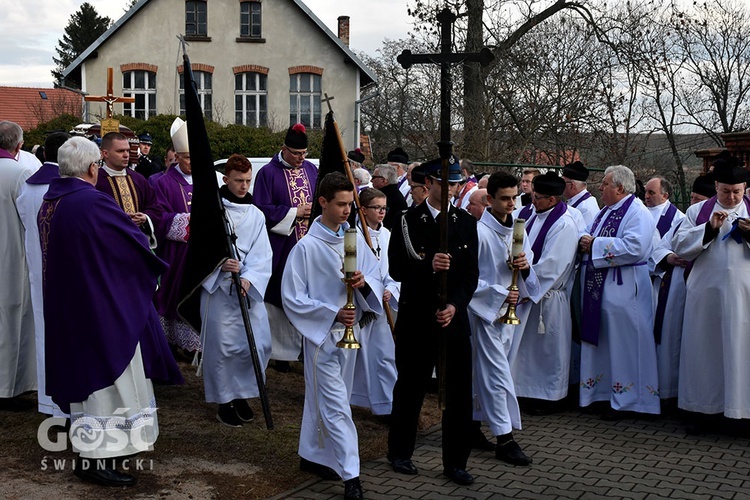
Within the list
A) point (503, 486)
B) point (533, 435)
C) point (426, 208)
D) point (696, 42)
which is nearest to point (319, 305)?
point (426, 208)

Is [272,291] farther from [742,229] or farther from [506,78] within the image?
[506,78]

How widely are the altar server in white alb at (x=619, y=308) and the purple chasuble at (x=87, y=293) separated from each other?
167 inches

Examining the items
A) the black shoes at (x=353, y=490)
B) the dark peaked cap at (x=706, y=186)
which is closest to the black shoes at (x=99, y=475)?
the black shoes at (x=353, y=490)

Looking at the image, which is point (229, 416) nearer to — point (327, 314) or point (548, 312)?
point (327, 314)

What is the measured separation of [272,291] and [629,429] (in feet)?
11.1

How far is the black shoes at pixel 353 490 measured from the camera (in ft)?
18.7

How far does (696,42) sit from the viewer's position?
24.0 meters

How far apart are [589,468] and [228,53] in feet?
101

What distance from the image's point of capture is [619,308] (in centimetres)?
841

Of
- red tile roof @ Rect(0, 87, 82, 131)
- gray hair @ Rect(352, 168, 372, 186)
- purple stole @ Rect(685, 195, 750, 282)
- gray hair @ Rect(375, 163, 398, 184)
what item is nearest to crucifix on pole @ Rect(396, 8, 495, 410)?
purple stole @ Rect(685, 195, 750, 282)

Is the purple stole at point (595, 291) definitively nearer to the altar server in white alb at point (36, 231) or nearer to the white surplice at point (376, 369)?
the white surplice at point (376, 369)

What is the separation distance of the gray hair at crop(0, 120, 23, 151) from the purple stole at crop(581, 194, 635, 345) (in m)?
4.94

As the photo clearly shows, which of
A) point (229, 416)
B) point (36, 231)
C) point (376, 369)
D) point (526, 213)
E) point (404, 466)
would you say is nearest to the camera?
point (404, 466)

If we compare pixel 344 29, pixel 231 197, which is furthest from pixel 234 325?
pixel 344 29
